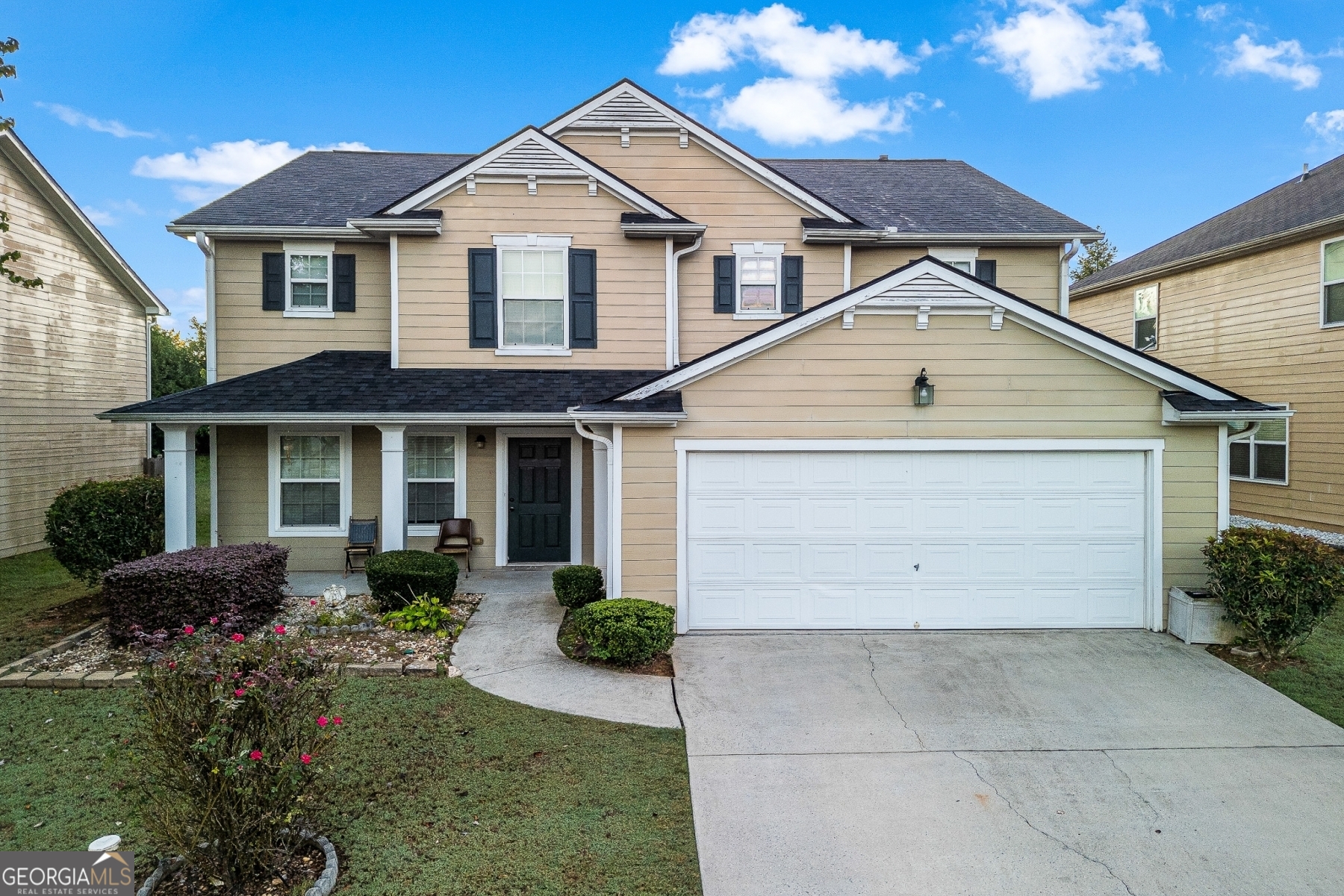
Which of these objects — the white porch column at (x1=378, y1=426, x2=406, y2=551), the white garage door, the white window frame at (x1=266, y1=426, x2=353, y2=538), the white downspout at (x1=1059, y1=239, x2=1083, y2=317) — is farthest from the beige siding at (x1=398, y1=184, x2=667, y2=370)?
the white downspout at (x1=1059, y1=239, x2=1083, y2=317)

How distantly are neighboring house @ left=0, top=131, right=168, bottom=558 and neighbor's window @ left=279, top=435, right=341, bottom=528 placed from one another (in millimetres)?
6073

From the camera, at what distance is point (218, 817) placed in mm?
3447

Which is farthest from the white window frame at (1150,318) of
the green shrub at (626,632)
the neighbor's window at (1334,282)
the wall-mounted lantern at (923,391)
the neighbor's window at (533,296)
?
the green shrub at (626,632)

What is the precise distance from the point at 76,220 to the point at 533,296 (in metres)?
10.7

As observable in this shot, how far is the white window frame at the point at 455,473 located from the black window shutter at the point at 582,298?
7.56 ft

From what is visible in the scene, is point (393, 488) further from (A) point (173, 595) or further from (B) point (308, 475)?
(A) point (173, 595)

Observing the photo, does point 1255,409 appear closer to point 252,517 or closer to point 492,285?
point 492,285

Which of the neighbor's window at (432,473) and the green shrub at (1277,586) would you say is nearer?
the green shrub at (1277,586)

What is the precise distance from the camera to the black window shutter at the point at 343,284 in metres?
11.5

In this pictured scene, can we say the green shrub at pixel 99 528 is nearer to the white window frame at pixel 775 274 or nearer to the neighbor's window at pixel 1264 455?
the white window frame at pixel 775 274

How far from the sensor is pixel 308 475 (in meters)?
11.2

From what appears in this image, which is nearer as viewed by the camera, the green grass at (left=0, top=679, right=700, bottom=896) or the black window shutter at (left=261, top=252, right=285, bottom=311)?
A: the green grass at (left=0, top=679, right=700, bottom=896)

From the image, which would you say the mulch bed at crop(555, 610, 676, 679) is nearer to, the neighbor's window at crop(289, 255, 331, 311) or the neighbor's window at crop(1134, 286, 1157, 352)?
the neighbor's window at crop(289, 255, 331, 311)

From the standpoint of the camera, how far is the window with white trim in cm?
1155
